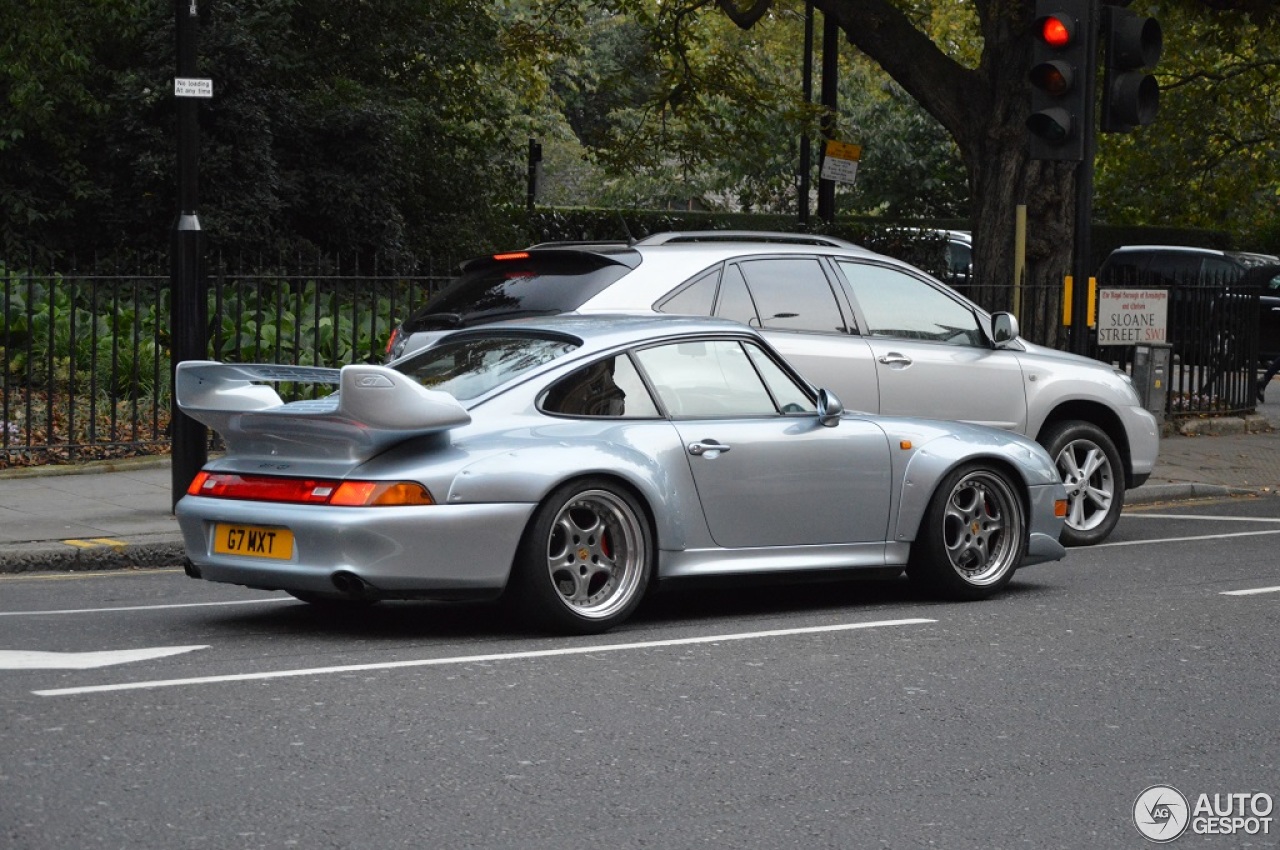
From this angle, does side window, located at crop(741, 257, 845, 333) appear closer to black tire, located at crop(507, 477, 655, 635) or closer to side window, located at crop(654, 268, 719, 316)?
side window, located at crop(654, 268, 719, 316)

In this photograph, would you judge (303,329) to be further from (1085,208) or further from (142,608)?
(142,608)

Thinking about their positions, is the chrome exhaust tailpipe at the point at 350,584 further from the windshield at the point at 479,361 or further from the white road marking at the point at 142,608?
the white road marking at the point at 142,608

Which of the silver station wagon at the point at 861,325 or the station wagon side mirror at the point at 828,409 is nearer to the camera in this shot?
the station wagon side mirror at the point at 828,409

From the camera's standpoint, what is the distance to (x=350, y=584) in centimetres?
725

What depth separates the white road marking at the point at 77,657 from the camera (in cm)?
687

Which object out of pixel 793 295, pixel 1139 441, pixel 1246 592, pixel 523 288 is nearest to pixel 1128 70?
pixel 1139 441

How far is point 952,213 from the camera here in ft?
155

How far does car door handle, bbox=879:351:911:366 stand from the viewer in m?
10.9

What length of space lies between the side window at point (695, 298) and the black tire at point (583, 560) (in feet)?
8.48

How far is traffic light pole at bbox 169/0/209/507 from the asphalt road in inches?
Answer: 82.6

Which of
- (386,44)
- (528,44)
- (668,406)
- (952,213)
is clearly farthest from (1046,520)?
(952,213)

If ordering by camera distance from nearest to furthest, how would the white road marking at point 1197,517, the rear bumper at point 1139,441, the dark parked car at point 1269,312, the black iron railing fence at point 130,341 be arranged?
1. the rear bumper at point 1139,441
2. the white road marking at point 1197,517
3. the black iron railing fence at point 130,341
4. the dark parked car at point 1269,312

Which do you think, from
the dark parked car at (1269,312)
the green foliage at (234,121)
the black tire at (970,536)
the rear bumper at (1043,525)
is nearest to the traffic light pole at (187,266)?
the black tire at (970,536)

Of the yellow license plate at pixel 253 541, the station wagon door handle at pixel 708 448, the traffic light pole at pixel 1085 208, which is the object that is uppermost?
the traffic light pole at pixel 1085 208
